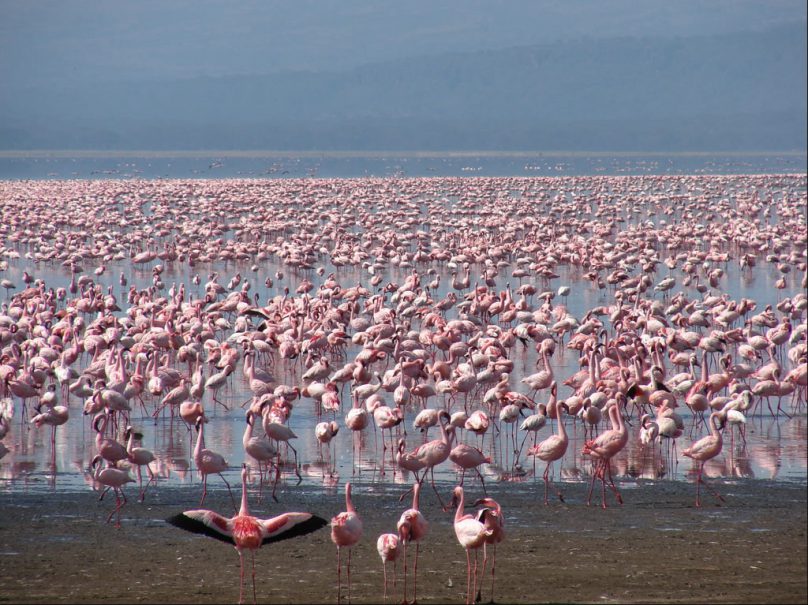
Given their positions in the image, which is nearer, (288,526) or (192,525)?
(192,525)

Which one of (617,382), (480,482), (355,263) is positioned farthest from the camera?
(355,263)

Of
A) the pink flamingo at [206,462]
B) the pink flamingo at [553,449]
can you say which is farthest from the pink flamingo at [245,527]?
the pink flamingo at [553,449]

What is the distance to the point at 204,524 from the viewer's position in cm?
568

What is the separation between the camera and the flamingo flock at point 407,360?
8250mm

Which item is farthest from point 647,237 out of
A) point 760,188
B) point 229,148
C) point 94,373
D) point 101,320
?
point 229,148

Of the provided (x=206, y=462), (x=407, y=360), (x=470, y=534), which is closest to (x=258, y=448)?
(x=206, y=462)

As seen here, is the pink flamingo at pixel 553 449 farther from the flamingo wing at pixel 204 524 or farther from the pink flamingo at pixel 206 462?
the flamingo wing at pixel 204 524

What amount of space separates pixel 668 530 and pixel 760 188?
4491cm

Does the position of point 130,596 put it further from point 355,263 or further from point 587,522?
point 355,263

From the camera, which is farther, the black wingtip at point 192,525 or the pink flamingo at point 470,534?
the pink flamingo at point 470,534

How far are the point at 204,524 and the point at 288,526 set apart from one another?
0.40 meters

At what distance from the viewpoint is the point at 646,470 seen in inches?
342

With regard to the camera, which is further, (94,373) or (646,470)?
(94,373)

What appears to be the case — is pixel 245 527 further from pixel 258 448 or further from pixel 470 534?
pixel 258 448
